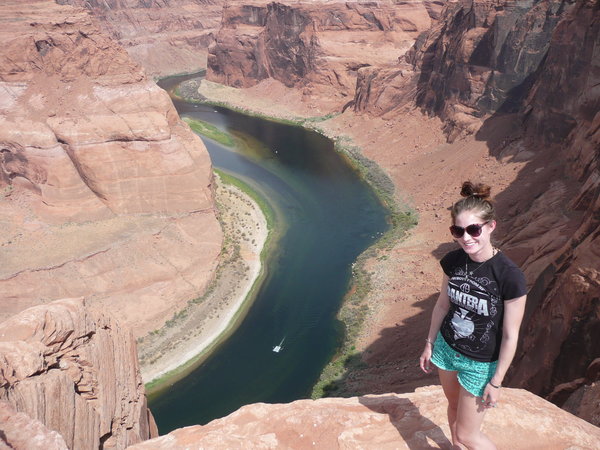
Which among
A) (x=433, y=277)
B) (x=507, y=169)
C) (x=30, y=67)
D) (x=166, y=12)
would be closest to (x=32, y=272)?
(x=30, y=67)

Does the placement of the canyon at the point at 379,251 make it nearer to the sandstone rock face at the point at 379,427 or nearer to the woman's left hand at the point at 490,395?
the sandstone rock face at the point at 379,427

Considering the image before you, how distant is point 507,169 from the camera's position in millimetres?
38750

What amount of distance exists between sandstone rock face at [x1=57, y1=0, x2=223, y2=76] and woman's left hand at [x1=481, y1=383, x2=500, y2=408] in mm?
104285

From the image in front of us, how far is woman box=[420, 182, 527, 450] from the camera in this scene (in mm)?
5676

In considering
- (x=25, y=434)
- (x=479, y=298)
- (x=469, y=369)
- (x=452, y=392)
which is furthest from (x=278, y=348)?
(x=479, y=298)

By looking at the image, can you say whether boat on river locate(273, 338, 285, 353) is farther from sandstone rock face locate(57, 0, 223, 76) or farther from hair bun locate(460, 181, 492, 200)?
sandstone rock face locate(57, 0, 223, 76)

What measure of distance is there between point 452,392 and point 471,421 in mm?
527

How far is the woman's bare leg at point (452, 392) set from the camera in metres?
6.53

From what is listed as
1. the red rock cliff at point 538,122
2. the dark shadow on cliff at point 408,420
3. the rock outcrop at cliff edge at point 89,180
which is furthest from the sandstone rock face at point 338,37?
the dark shadow on cliff at point 408,420

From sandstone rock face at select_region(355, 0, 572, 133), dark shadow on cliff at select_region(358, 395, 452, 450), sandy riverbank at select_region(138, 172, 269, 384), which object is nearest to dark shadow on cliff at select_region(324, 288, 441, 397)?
sandy riverbank at select_region(138, 172, 269, 384)

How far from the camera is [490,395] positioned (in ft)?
19.5

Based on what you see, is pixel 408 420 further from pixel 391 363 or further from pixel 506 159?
pixel 506 159

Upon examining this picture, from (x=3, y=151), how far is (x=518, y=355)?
96.0 ft

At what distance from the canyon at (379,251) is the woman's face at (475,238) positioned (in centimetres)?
308
